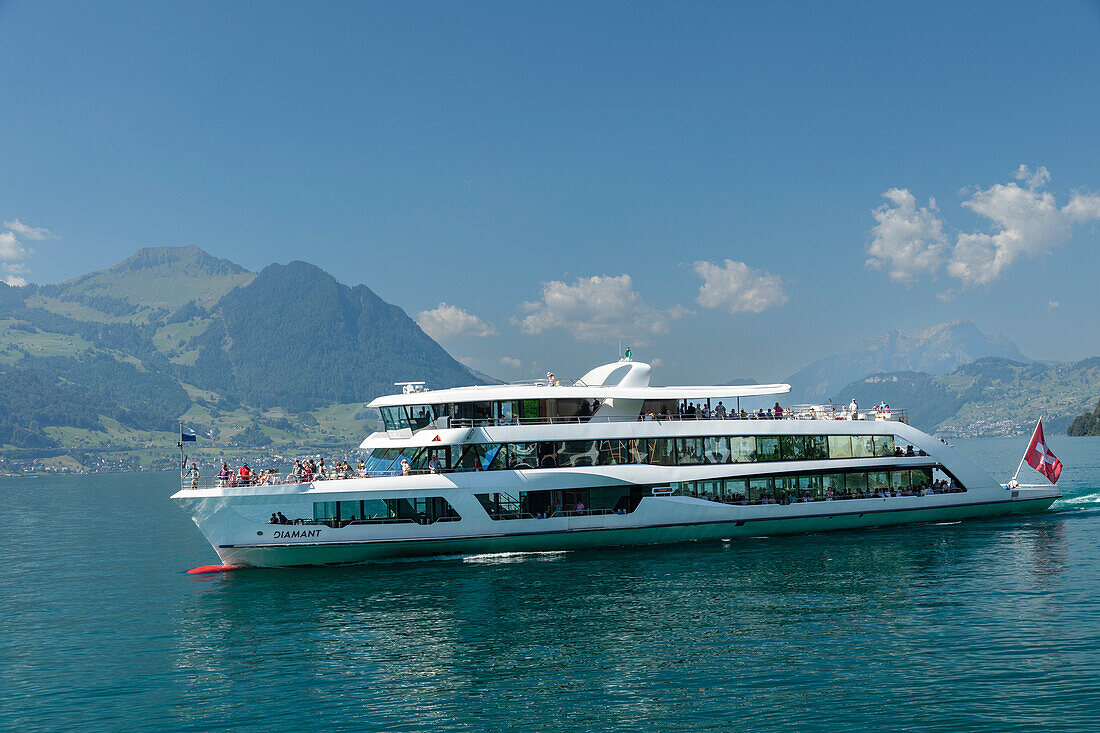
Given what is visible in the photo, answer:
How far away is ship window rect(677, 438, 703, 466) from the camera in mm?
34438

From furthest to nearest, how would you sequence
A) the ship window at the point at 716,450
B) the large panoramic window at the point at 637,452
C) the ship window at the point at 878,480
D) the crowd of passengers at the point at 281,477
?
1. the ship window at the point at 878,480
2. the ship window at the point at 716,450
3. the large panoramic window at the point at 637,452
4. the crowd of passengers at the point at 281,477

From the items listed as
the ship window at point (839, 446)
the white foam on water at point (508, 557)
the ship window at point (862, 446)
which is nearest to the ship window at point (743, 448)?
the ship window at point (839, 446)

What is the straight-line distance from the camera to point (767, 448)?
3584cm

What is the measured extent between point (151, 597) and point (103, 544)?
2318cm

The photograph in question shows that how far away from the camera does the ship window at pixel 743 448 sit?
3531cm

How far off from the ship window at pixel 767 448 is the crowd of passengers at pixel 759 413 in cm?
148

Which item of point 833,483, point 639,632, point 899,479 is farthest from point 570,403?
point 899,479

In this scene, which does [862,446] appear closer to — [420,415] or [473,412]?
[473,412]

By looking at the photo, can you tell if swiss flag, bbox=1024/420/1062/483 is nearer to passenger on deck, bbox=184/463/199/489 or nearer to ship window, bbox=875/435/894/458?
ship window, bbox=875/435/894/458

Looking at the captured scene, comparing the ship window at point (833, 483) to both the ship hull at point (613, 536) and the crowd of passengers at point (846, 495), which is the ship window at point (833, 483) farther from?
the ship hull at point (613, 536)

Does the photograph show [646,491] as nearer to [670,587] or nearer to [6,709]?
[670,587]

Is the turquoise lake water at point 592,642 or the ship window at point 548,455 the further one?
the ship window at point 548,455

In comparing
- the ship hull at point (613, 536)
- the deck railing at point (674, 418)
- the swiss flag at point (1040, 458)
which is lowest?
the ship hull at point (613, 536)

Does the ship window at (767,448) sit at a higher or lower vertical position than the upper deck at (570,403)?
lower
